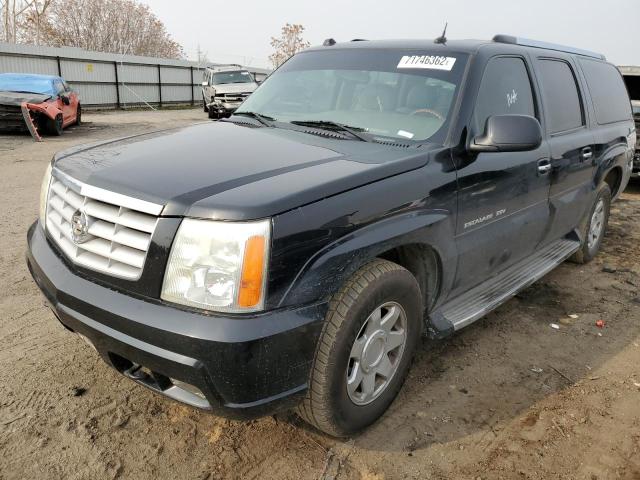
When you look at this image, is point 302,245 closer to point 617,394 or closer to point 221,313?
point 221,313

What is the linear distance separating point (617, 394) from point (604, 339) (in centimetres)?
78

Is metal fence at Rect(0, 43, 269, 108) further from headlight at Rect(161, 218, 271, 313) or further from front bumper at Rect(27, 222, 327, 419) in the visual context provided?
headlight at Rect(161, 218, 271, 313)

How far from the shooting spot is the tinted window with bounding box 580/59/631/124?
14.9 ft

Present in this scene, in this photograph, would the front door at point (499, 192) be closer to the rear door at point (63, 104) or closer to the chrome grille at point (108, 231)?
the chrome grille at point (108, 231)

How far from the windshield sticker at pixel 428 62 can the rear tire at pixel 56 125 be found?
12.9 meters

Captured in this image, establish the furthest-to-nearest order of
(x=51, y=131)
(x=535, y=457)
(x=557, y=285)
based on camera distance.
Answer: (x=51, y=131) < (x=557, y=285) < (x=535, y=457)

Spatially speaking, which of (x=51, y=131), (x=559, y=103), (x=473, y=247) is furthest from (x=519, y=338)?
(x=51, y=131)

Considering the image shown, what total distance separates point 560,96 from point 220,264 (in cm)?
320

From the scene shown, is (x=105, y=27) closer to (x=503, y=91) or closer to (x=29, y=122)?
(x=29, y=122)

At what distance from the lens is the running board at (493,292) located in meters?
2.96

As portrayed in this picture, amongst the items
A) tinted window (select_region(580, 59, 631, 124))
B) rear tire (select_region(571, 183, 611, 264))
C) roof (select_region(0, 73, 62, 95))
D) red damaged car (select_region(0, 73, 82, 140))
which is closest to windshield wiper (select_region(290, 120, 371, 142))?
tinted window (select_region(580, 59, 631, 124))

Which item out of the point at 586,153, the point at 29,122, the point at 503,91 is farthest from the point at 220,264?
the point at 29,122

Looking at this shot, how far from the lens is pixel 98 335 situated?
2.17 metres

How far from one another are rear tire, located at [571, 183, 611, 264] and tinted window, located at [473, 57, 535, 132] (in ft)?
5.87
